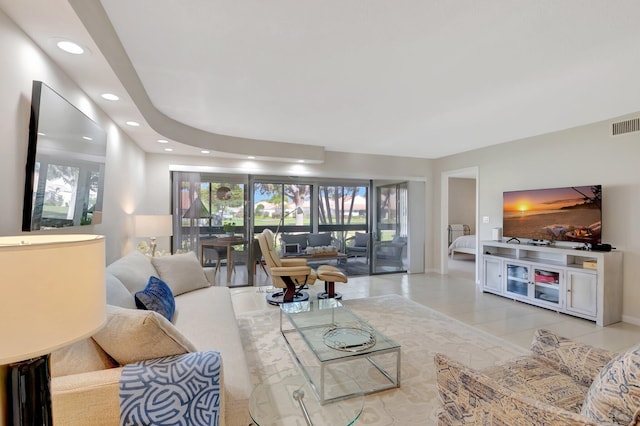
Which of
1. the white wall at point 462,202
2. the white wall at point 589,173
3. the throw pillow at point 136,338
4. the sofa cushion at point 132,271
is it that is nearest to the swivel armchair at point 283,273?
the sofa cushion at point 132,271

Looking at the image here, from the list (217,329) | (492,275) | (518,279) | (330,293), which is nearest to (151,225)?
(217,329)

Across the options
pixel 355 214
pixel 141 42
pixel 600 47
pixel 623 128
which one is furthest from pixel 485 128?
pixel 141 42

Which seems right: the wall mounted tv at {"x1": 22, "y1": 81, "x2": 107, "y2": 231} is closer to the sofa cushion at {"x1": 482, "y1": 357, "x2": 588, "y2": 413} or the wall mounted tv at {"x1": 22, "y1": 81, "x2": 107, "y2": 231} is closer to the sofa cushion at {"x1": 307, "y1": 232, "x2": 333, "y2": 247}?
the sofa cushion at {"x1": 482, "y1": 357, "x2": 588, "y2": 413}

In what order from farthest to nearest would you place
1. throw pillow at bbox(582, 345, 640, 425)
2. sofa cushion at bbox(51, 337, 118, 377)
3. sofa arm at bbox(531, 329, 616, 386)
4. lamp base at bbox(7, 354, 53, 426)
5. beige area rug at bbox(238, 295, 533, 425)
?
1. beige area rug at bbox(238, 295, 533, 425)
2. sofa arm at bbox(531, 329, 616, 386)
3. sofa cushion at bbox(51, 337, 118, 377)
4. throw pillow at bbox(582, 345, 640, 425)
5. lamp base at bbox(7, 354, 53, 426)

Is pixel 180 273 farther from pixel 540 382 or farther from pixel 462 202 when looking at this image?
pixel 462 202

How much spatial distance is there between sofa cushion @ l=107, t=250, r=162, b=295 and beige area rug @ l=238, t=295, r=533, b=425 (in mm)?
1139

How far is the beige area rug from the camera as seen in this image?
2.03 meters

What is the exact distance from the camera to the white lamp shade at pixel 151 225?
12.4 ft

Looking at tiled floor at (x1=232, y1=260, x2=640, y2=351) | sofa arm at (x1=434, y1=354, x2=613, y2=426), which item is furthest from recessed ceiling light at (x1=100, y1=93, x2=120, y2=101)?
sofa arm at (x1=434, y1=354, x2=613, y2=426)

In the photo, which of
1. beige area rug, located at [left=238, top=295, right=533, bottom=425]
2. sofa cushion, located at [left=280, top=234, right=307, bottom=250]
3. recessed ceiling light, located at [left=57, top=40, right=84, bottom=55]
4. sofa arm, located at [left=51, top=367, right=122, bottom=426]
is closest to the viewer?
sofa arm, located at [left=51, top=367, right=122, bottom=426]

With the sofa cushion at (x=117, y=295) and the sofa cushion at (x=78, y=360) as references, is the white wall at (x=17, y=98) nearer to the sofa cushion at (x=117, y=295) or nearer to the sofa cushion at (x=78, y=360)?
the sofa cushion at (x=117, y=295)

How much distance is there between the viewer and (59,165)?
185cm

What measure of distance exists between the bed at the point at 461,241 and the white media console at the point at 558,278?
114 inches

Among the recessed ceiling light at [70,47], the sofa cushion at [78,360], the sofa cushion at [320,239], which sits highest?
the recessed ceiling light at [70,47]
